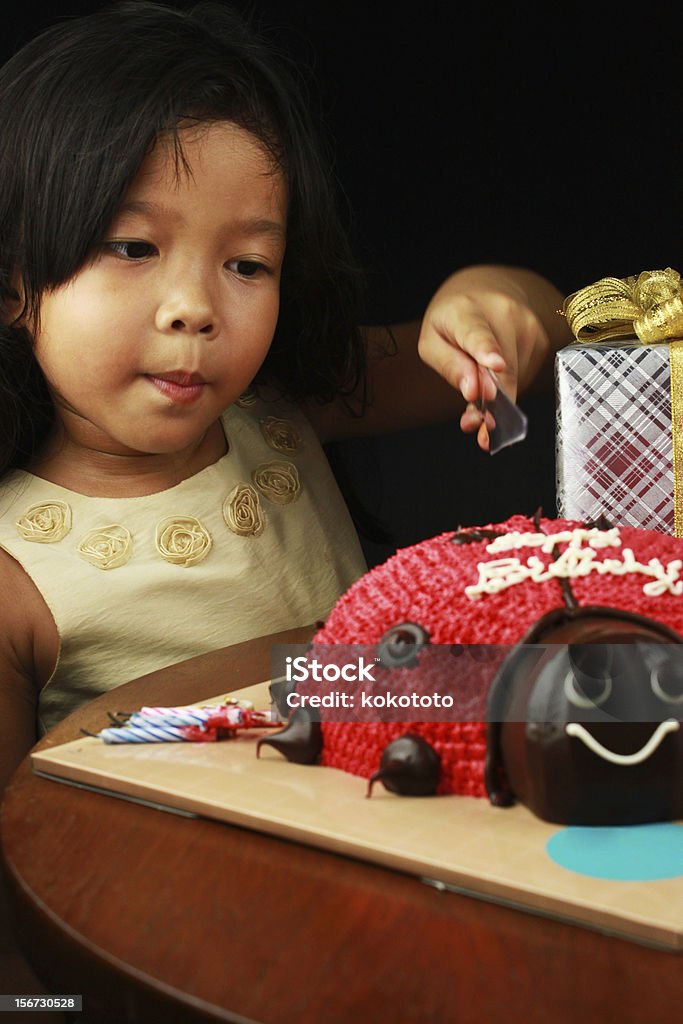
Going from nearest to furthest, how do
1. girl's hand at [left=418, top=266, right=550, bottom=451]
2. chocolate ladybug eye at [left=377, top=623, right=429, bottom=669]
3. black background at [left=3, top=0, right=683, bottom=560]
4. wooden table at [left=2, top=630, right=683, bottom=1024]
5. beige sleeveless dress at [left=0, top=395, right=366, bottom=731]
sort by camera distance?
wooden table at [left=2, top=630, right=683, bottom=1024], chocolate ladybug eye at [left=377, top=623, right=429, bottom=669], girl's hand at [left=418, top=266, right=550, bottom=451], beige sleeveless dress at [left=0, top=395, right=366, bottom=731], black background at [left=3, top=0, right=683, bottom=560]

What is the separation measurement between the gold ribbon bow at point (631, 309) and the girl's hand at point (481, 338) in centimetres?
5

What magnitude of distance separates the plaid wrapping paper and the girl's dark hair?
0.29m

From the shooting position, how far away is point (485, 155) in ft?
6.27

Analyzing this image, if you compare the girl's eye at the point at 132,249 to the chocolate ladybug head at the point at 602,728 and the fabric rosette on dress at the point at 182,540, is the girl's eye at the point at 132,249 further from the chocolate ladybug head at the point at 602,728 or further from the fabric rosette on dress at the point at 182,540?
the chocolate ladybug head at the point at 602,728

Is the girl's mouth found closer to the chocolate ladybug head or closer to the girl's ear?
the girl's ear

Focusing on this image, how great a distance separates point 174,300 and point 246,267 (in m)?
0.10

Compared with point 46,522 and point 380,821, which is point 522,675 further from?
point 46,522

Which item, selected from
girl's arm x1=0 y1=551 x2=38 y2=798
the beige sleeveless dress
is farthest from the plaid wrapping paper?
girl's arm x1=0 y1=551 x2=38 y2=798

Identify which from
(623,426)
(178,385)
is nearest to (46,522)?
(178,385)

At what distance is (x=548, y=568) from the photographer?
0.61m

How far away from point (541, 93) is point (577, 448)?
979mm

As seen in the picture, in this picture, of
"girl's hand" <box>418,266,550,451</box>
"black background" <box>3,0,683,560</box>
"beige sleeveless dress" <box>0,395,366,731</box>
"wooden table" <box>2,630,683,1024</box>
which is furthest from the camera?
"black background" <box>3,0,683,560</box>

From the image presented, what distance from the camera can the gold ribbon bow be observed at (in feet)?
3.45

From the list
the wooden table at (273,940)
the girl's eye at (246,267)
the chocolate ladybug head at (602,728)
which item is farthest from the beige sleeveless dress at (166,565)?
the chocolate ladybug head at (602,728)
